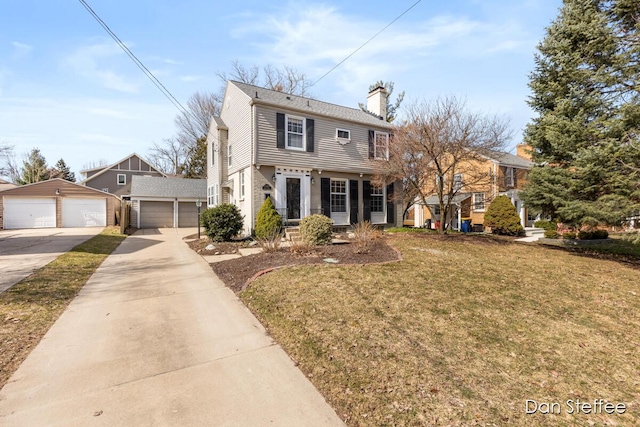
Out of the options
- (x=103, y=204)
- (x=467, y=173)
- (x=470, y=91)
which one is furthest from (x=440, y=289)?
(x=103, y=204)

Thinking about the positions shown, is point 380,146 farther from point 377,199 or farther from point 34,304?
point 34,304

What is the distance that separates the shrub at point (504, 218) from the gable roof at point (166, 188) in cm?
2149

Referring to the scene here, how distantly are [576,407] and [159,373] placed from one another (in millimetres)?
3992

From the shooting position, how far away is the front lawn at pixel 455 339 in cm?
250

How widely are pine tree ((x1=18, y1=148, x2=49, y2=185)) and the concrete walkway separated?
1760 inches

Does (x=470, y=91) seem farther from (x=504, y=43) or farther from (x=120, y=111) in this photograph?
(x=120, y=111)

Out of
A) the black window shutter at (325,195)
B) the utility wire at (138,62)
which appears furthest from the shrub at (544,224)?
the utility wire at (138,62)

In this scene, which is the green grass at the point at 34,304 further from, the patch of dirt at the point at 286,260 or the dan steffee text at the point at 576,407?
the dan steffee text at the point at 576,407


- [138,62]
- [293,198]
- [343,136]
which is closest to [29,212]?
[138,62]

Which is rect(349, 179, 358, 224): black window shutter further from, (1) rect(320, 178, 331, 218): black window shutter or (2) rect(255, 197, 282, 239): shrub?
(2) rect(255, 197, 282, 239): shrub

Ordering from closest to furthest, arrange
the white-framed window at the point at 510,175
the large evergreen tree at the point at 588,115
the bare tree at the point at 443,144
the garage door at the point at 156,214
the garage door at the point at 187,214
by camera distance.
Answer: the large evergreen tree at the point at 588,115 → the bare tree at the point at 443,144 → the white-framed window at the point at 510,175 → the garage door at the point at 156,214 → the garage door at the point at 187,214

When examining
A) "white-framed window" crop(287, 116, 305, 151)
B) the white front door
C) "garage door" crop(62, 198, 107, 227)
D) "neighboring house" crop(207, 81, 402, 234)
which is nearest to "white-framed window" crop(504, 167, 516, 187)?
"neighboring house" crop(207, 81, 402, 234)

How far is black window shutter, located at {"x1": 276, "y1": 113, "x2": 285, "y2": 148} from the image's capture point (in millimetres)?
12320

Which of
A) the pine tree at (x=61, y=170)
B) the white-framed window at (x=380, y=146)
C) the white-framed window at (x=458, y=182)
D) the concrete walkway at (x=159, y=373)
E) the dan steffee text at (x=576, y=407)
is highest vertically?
the pine tree at (x=61, y=170)
